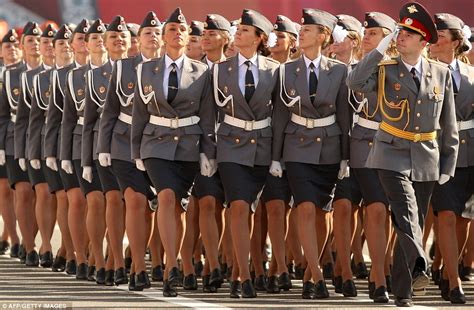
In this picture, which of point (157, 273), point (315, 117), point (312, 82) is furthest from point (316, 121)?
point (157, 273)

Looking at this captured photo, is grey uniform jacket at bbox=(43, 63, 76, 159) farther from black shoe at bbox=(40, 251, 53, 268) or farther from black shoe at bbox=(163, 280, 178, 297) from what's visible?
black shoe at bbox=(163, 280, 178, 297)

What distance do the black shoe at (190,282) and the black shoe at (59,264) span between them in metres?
2.36

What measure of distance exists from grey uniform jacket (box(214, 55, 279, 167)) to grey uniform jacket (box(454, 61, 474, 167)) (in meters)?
1.43

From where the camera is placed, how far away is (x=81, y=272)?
54.7ft

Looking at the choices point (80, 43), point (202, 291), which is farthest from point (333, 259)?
point (80, 43)

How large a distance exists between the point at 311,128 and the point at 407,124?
4.10 ft

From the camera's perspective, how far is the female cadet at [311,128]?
1491cm

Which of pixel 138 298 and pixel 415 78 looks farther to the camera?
pixel 138 298

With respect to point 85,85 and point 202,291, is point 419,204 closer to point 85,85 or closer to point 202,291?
point 202,291

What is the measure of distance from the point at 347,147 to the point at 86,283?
263 centimetres

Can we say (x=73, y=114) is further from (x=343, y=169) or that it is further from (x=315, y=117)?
(x=343, y=169)

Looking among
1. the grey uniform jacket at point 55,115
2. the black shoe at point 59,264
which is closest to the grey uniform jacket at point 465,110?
the grey uniform jacket at point 55,115

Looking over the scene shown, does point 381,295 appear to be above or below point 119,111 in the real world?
below

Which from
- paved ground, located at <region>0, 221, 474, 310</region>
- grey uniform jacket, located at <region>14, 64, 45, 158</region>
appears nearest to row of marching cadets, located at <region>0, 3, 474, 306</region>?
paved ground, located at <region>0, 221, 474, 310</region>
